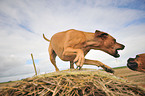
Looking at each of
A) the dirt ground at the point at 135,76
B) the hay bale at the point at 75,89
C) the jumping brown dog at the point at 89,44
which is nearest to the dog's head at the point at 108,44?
the jumping brown dog at the point at 89,44

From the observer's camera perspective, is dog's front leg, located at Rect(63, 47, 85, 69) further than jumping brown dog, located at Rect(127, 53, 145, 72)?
Yes

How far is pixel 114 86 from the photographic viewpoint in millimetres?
1458

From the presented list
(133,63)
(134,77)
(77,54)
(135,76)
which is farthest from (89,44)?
(135,76)

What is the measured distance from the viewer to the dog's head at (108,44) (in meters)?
3.11

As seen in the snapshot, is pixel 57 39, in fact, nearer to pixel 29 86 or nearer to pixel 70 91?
pixel 29 86

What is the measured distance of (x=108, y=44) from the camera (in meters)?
3.18

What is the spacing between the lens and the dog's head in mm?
3112

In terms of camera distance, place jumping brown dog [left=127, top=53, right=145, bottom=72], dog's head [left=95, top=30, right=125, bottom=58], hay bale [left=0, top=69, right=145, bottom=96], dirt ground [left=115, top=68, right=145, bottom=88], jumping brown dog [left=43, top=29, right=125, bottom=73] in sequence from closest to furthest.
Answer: hay bale [left=0, top=69, right=145, bottom=96], jumping brown dog [left=127, top=53, right=145, bottom=72], jumping brown dog [left=43, top=29, right=125, bottom=73], dog's head [left=95, top=30, right=125, bottom=58], dirt ground [left=115, top=68, right=145, bottom=88]

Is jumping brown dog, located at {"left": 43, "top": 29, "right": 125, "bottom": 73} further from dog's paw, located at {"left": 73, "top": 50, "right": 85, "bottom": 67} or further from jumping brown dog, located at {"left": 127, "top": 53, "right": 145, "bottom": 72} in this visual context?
jumping brown dog, located at {"left": 127, "top": 53, "right": 145, "bottom": 72}

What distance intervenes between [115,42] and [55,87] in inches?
101

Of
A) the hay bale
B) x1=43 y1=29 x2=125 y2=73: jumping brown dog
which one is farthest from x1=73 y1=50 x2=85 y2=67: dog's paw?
the hay bale

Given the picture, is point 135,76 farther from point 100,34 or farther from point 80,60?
point 80,60

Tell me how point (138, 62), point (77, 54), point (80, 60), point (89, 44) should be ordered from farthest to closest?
point (89, 44), point (77, 54), point (80, 60), point (138, 62)

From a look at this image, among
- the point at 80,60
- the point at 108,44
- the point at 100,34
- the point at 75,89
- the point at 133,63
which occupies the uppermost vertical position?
the point at 100,34
